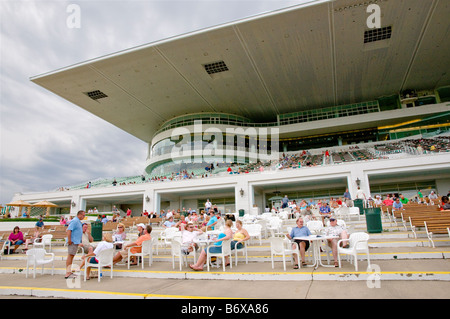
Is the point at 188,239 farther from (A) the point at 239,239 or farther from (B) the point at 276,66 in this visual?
(B) the point at 276,66

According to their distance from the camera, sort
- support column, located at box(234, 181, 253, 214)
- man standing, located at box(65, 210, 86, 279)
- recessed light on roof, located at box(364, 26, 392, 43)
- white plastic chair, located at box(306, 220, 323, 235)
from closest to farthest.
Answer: man standing, located at box(65, 210, 86, 279) → white plastic chair, located at box(306, 220, 323, 235) → recessed light on roof, located at box(364, 26, 392, 43) → support column, located at box(234, 181, 253, 214)

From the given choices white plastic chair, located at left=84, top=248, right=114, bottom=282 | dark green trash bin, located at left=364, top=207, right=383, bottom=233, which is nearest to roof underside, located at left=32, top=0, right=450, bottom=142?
dark green trash bin, located at left=364, top=207, right=383, bottom=233

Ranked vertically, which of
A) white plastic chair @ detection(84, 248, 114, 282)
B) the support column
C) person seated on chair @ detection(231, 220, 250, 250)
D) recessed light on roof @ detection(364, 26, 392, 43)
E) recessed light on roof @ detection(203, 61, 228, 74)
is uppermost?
recessed light on roof @ detection(364, 26, 392, 43)

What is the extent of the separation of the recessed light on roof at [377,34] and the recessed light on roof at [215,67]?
12.7 metres

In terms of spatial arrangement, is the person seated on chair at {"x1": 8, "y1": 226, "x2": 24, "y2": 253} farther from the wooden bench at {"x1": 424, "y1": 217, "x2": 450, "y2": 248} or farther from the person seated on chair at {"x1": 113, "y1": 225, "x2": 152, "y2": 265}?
the wooden bench at {"x1": 424, "y1": 217, "x2": 450, "y2": 248}

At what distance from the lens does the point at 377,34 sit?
23688 mm

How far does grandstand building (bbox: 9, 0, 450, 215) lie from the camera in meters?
22.0

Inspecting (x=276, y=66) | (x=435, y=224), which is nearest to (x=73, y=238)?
(x=435, y=224)

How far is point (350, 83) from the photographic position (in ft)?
104

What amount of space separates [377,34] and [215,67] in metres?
14.5

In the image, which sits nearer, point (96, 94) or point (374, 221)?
point (374, 221)

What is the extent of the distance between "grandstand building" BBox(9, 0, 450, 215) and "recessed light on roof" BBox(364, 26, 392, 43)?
129 mm
